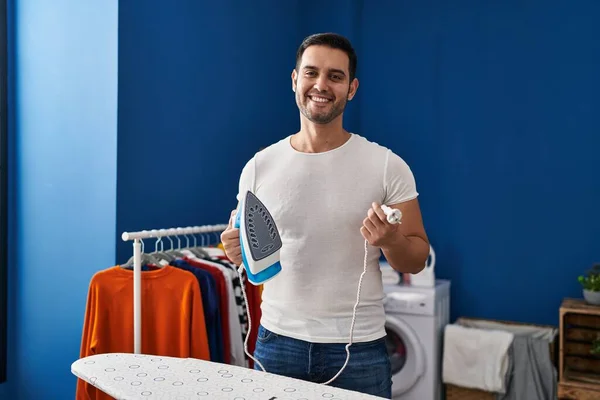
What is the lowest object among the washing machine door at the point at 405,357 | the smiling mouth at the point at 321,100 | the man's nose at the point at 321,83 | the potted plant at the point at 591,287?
the washing machine door at the point at 405,357

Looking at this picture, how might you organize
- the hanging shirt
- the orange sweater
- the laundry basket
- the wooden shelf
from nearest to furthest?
the orange sweater, the hanging shirt, the wooden shelf, the laundry basket

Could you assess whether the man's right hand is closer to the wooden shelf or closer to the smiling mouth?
the smiling mouth

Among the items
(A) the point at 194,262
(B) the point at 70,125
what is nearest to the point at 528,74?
(A) the point at 194,262

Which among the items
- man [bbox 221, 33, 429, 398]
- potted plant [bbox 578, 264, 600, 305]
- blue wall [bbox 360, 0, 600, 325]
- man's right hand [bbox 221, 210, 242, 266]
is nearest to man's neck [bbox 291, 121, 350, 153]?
man [bbox 221, 33, 429, 398]

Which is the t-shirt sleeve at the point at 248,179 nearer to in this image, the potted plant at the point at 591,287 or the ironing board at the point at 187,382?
the ironing board at the point at 187,382

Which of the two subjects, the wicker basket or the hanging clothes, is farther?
the wicker basket

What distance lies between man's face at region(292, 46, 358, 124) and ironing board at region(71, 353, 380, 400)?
1.95ft

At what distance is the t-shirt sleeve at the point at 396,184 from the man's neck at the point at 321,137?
0.44 feet

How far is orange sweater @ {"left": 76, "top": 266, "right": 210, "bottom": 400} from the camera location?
2.05 meters

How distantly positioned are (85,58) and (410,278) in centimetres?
198

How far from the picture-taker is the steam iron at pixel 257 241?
1298mm

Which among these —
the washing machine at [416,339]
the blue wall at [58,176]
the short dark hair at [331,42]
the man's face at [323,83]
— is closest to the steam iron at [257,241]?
the man's face at [323,83]

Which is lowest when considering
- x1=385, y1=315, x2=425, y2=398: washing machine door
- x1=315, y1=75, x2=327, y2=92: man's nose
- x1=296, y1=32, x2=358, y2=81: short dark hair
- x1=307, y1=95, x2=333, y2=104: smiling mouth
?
x1=385, y1=315, x2=425, y2=398: washing machine door

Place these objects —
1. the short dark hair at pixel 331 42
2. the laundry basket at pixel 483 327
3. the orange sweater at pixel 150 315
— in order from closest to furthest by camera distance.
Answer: the short dark hair at pixel 331 42, the orange sweater at pixel 150 315, the laundry basket at pixel 483 327
